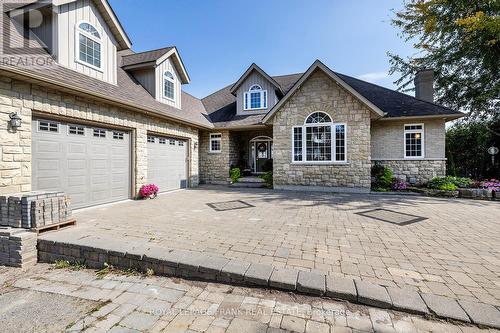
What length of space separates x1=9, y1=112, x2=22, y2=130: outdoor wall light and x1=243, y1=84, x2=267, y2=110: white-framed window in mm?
10709

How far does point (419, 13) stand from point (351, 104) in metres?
8.64

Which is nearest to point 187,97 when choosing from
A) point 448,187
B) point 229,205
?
point 229,205

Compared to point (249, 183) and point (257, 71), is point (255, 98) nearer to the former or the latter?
point (257, 71)

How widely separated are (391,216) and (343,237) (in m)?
2.62

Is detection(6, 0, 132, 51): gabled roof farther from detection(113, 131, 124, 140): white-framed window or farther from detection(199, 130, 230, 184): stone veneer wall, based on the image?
detection(199, 130, 230, 184): stone veneer wall

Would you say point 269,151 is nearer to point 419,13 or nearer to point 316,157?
point 316,157

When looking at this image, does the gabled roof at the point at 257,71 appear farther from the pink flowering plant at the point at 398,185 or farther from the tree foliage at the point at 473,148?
the tree foliage at the point at 473,148

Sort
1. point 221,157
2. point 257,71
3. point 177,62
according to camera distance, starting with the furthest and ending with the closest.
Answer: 1. point 221,157
2. point 257,71
3. point 177,62

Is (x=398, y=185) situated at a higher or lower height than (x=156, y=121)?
lower

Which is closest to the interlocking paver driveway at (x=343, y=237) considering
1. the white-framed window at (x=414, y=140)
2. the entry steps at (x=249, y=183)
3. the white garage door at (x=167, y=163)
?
the white garage door at (x=167, y=163)

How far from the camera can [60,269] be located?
12.6ft

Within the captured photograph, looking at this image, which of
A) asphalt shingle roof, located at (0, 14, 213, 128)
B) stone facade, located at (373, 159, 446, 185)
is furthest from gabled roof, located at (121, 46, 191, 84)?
stone facade, located at (373, 159, 446, 185)

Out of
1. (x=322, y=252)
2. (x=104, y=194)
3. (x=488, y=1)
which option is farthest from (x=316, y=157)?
(x=488, y=1)

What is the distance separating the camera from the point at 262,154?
612 inches
